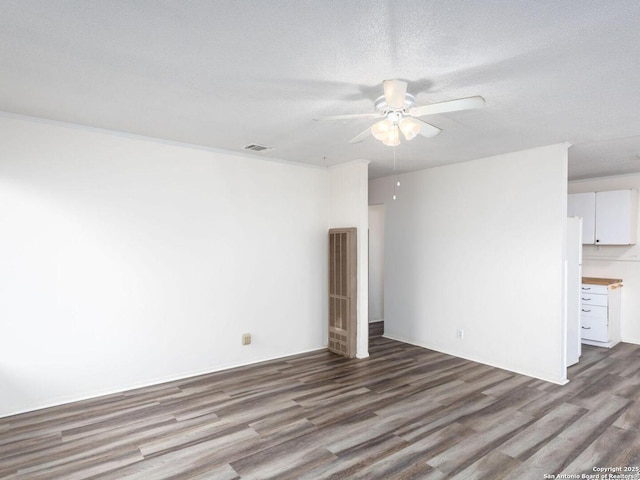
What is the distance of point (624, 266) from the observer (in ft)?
18.8

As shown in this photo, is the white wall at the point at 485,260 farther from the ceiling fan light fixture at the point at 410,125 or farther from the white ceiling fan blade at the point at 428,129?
the ceiling fan light fixture at the point at 410,125

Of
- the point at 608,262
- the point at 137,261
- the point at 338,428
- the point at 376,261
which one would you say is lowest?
the point at 338,428

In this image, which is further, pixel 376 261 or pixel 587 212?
pixel 376 261

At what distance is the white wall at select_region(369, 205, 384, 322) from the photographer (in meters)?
7.07

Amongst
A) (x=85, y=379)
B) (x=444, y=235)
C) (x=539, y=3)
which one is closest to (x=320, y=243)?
(x=444, y=235)

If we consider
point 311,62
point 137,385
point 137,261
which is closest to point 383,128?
point 311,62

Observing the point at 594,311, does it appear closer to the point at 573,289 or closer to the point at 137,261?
the point at 573,289

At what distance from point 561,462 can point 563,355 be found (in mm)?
1768

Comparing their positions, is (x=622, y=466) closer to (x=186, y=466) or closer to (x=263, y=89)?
(x=186, y=466)

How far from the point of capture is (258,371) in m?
4.32

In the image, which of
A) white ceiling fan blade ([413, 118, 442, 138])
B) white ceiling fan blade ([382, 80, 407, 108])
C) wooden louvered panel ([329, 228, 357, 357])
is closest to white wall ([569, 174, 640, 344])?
wooden louvered panel ([329, 228, 357, 357])

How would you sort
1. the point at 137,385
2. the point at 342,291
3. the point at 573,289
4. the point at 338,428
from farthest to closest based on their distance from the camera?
the point at 342,291 < the point at 573,289 < the point at 137,385 < the point at 338,428

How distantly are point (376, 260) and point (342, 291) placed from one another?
228cm

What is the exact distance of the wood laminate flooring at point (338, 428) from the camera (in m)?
2.51
